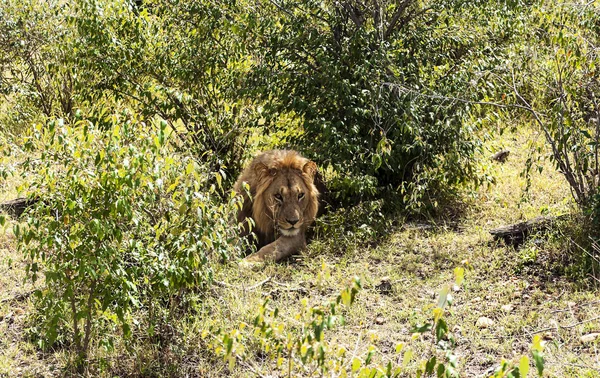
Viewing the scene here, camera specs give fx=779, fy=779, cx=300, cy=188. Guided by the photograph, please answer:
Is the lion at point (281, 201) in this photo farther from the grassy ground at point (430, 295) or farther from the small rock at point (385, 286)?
the small rock at point (385, 286)

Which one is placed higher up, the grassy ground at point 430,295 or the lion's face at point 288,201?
the lion's face at point 288,201

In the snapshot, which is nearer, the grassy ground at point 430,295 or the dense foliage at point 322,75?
the grassy ground at point 430,295

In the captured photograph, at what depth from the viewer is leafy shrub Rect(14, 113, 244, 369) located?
14.7 ft

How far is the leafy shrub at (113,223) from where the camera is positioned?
4.48 m

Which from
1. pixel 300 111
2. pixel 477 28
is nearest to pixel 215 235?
pixel 300 111

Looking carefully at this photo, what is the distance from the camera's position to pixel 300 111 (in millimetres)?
7512

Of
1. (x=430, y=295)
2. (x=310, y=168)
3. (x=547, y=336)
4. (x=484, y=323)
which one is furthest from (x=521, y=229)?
(x=310, y=168)

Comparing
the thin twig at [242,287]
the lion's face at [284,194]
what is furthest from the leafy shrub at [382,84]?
the thin twig at [242,287]

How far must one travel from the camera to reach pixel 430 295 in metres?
5.95

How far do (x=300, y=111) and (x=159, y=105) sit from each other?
1.42 m

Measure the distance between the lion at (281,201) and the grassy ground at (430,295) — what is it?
0.21 m

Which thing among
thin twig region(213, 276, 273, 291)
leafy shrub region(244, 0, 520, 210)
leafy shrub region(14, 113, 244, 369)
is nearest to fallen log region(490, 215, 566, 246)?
leafy shrub region(244, 0, 520, 210)

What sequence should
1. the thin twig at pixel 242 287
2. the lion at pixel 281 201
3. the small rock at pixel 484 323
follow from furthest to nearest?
the lion at pixel 281 201 → the thin twig at pixel 242 287 → the small rock at pixel 484 323

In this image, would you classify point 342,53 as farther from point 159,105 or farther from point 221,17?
point 159,105
